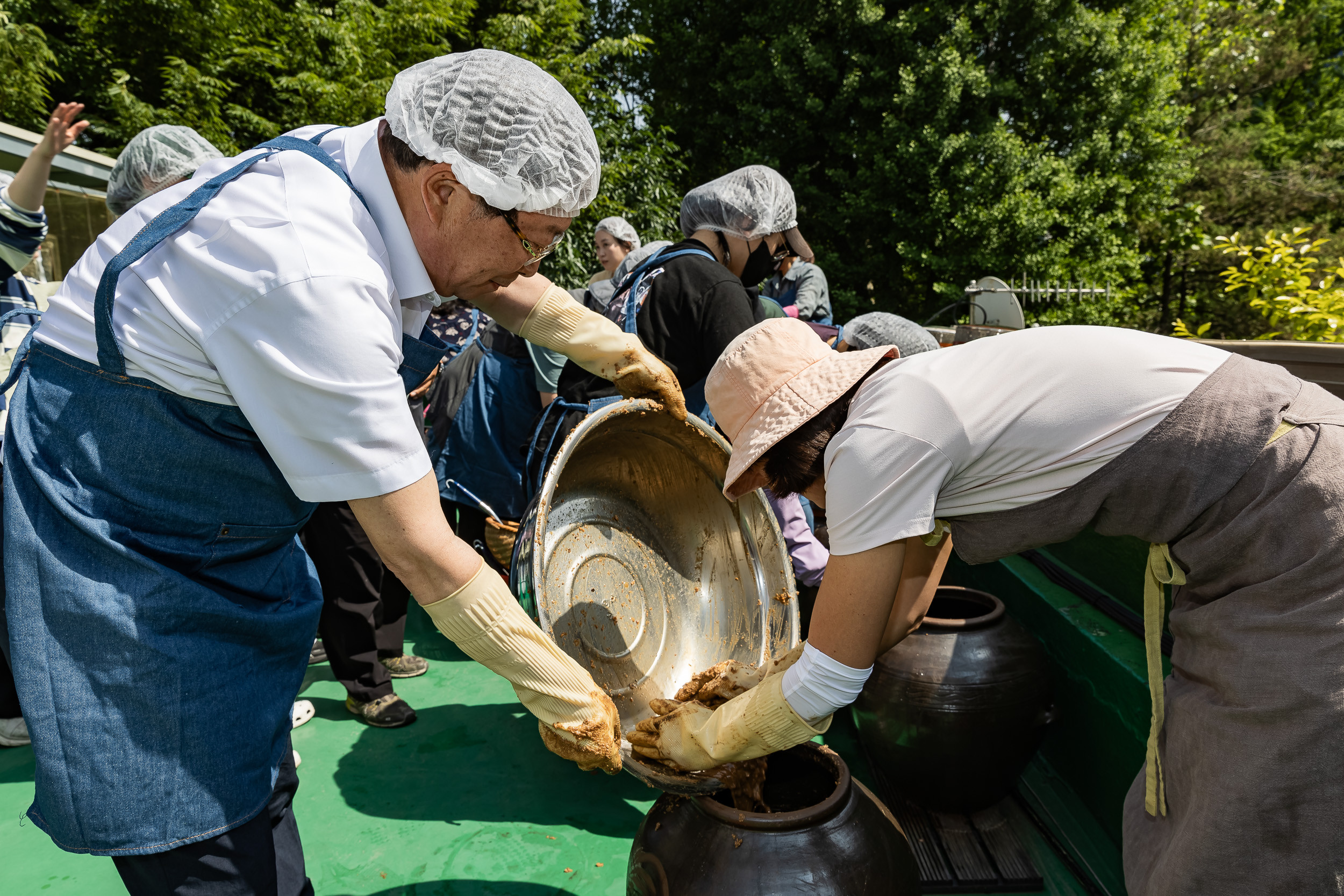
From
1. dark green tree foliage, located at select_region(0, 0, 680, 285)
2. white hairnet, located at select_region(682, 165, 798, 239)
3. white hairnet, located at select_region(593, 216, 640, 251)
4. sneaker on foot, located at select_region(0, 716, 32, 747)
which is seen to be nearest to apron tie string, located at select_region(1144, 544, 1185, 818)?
white hairnet, located at select_region(682, 165, 798, 239)

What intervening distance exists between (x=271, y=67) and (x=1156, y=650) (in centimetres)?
1195

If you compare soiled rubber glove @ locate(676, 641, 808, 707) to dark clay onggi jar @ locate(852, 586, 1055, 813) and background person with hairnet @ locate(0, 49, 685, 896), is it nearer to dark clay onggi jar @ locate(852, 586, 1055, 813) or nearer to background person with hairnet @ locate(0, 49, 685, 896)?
background person with hairnet @ locate(0, 49, 685, 896)

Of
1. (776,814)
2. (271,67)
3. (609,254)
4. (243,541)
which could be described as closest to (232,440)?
(243,541)

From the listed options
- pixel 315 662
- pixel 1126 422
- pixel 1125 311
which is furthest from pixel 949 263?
pixel 1126 422

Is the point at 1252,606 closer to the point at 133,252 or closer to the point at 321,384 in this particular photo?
the point at 321,384

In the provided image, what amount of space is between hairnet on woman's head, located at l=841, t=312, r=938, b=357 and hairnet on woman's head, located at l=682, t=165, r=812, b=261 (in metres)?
0.51

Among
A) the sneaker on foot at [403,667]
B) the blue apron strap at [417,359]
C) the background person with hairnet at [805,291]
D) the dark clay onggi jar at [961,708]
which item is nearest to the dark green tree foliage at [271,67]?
the background person with hairnet at [805,291]

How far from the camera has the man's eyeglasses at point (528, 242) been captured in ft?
4.13

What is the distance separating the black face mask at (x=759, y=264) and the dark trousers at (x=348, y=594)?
1.64m

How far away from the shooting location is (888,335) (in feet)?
9.95

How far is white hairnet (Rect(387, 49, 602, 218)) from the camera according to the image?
3.89ft

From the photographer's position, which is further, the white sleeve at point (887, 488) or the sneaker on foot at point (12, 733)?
the sneaker on foot at point (12, 733)

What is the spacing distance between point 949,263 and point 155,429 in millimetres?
12982

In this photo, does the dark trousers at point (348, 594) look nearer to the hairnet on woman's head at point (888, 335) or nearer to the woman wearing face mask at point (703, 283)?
the woman wearing face mask at point (703, 283)
